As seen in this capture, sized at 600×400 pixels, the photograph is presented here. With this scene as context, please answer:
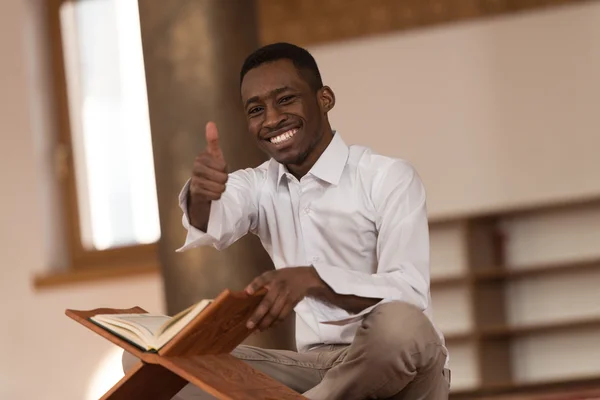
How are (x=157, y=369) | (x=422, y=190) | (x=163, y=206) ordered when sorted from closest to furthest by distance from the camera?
(x=157, y=369), (x=422, y=190), (x=163, y=206)

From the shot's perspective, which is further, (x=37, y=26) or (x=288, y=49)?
(x=37, y=26)

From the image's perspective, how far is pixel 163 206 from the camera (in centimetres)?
350

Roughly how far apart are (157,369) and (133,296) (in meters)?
4.45

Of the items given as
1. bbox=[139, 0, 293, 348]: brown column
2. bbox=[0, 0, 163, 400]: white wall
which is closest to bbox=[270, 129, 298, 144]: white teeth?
bbox=[139, 0, 293, 348]: brown column

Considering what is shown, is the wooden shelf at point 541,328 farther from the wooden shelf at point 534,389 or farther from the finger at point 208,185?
the finger at point 208,185

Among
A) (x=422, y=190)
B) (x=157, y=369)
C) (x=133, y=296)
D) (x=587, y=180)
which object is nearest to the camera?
(x=157, y=369)

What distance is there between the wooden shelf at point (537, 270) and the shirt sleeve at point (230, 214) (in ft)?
12.3

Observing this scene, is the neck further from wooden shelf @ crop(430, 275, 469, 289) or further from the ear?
wooden shelf @ crop(430, 275, 469, 289)

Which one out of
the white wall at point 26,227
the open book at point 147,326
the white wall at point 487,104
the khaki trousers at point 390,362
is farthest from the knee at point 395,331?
the white wall at point 26,227

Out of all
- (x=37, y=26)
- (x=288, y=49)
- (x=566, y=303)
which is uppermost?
(x=37, y=26)

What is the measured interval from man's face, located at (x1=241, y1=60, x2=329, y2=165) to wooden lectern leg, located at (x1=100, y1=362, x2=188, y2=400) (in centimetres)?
55

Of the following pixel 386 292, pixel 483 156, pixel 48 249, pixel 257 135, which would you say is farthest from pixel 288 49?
pixel 48 249

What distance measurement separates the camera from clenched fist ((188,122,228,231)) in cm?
188

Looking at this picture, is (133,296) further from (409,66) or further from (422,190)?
(422,190)
